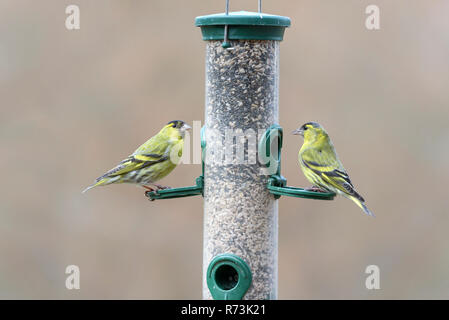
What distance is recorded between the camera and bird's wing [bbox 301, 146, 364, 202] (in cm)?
826

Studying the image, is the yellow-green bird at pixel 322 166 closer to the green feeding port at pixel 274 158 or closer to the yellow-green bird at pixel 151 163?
the green feeding port at pixel 274 158

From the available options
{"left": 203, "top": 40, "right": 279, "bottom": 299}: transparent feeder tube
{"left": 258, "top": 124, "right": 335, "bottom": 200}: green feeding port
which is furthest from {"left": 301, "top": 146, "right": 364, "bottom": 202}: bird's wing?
{"left": 203, "top": 40, "right": 279, "bottom": 299}: transparent feeder tube

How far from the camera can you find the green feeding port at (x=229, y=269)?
316 inches

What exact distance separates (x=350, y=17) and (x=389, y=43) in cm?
71

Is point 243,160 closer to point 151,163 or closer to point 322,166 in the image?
point 322,166

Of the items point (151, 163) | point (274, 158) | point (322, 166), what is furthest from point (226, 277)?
point (151, 163)

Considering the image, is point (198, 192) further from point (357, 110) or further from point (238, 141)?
point (357, 110)

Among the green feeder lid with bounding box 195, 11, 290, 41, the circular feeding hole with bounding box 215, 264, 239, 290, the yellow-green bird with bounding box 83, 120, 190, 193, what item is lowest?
the circular feeding hole with bounding box 215, 264, 239, 290

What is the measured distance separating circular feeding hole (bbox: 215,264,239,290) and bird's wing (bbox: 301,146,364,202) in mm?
1184

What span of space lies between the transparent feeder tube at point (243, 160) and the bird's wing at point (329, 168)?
0.57 m

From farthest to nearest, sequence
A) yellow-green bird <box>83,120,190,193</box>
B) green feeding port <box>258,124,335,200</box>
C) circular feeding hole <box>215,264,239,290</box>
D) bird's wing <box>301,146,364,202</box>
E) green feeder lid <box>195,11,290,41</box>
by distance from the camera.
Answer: yellow-green bird <box>83,120,190,193</box>
bird's wing <box>301,146,364,202</box>
circular feeding hole <box>215,264,239,290</box>
green feeding port <box>258,124,335,200</box>
green feeder lid <box>195,11,290,41</box>

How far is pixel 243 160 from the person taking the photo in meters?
8.17

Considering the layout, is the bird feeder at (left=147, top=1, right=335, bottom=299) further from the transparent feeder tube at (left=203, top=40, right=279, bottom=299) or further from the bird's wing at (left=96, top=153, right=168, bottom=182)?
the bird's wing at (left=96, top=153, right=168, bottom=182)

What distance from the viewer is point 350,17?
14008 millimetres
